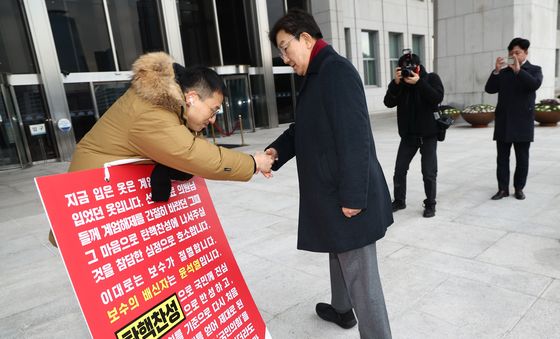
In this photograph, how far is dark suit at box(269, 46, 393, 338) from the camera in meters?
1.88

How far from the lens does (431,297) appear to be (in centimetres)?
281

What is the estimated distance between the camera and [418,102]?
14.3 ft

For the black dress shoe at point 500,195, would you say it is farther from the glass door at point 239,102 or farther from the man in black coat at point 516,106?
the glass door at point 239,102

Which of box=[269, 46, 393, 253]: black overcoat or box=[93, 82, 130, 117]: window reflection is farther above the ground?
box=[93, 82, 130, 117]: window reflection

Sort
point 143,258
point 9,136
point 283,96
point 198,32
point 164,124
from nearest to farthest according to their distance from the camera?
point 164,124 → point 143,258 → point 9,136 → point 198,32 → point 283,96

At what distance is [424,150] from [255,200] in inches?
106

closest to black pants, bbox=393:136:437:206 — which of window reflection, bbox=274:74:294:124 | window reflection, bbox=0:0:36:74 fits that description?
window reflection, bbox=0:0:36:74

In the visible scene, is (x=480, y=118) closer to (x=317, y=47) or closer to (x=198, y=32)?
(x=198, y=32)

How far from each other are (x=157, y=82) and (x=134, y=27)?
1436 centimetres

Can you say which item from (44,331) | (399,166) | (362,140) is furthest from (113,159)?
(399,166)

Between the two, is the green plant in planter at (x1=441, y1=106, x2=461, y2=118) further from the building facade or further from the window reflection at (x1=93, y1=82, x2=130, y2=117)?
the window reflection at (x1=93, y1=82, x2=130, y2=117)

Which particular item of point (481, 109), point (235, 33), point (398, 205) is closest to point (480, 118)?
point (481, 109)

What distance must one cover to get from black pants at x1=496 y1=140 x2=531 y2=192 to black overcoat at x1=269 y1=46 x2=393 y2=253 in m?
3.47

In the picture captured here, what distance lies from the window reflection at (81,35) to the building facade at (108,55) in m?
0.03
